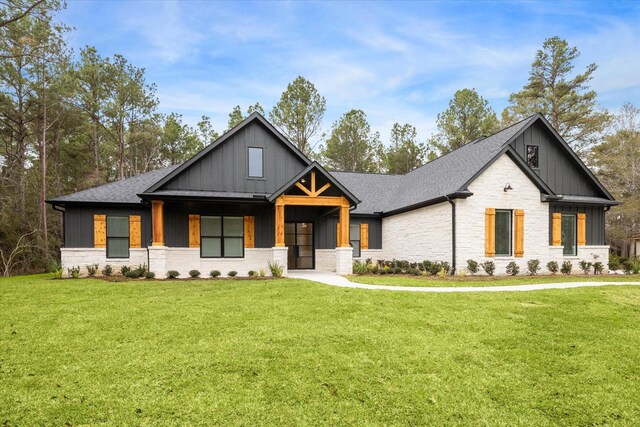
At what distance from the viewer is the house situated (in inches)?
533

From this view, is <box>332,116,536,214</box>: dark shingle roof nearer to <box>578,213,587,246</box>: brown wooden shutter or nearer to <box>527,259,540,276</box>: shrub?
<box>527,259,540,276</box>: shrub

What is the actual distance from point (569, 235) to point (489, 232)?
194 inches

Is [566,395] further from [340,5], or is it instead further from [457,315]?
[340,5]

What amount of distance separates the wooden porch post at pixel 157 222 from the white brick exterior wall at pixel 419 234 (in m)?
10.0

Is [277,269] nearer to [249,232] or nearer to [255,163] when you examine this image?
[249,232]

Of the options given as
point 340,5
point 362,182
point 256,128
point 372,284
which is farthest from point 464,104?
point 372,284

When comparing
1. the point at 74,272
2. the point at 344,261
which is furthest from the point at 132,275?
the point at 344,261

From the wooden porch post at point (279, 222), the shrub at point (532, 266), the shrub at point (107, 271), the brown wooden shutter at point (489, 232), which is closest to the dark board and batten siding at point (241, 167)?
the wooden porch post at point (279, 222)

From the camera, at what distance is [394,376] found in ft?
13.5

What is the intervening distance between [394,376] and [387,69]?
2280cm

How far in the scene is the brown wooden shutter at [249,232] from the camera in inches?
575

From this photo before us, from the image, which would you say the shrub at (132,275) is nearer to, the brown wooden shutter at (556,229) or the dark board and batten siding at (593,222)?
the brown wooden shutter at (556,229)

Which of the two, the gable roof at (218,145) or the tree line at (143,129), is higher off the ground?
the tree line at (143,129)

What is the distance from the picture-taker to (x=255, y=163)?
14.8 m
